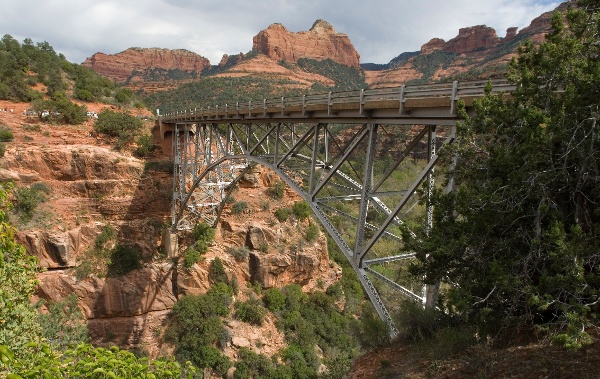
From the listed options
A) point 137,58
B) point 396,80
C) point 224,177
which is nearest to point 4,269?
point 224,177

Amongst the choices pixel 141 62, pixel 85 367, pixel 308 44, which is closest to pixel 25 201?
pixel 85 367

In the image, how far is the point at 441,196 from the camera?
205 inches

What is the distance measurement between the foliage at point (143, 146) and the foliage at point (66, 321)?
33.1 ft

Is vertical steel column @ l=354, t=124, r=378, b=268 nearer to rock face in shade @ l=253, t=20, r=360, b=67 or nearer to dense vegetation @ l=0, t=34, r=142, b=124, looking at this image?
dense vegetation @ l=0, t=34, r=142, b=124

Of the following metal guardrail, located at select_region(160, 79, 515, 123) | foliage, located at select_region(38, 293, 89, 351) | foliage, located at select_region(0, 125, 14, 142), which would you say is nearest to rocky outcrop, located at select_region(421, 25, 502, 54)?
metal guardrail, located at select_region(160, 79, 515, 123)

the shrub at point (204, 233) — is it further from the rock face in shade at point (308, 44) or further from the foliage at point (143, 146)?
the rock face in shade at point (308, 44)

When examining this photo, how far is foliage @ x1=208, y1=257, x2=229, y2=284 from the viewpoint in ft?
69.9

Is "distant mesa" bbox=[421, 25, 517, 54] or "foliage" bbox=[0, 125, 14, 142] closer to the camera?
"foliage" bbox=[0, 125, 14, 142]

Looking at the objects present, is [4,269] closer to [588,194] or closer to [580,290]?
[580,290]

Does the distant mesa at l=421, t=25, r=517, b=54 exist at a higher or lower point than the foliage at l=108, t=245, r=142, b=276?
higher

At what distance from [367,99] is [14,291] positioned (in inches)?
292

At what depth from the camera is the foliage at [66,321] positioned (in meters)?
16.2

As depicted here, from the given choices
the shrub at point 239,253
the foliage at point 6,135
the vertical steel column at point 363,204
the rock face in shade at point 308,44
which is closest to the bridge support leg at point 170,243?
the shrub at point 239,253

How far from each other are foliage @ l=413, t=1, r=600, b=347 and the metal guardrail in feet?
3.10
